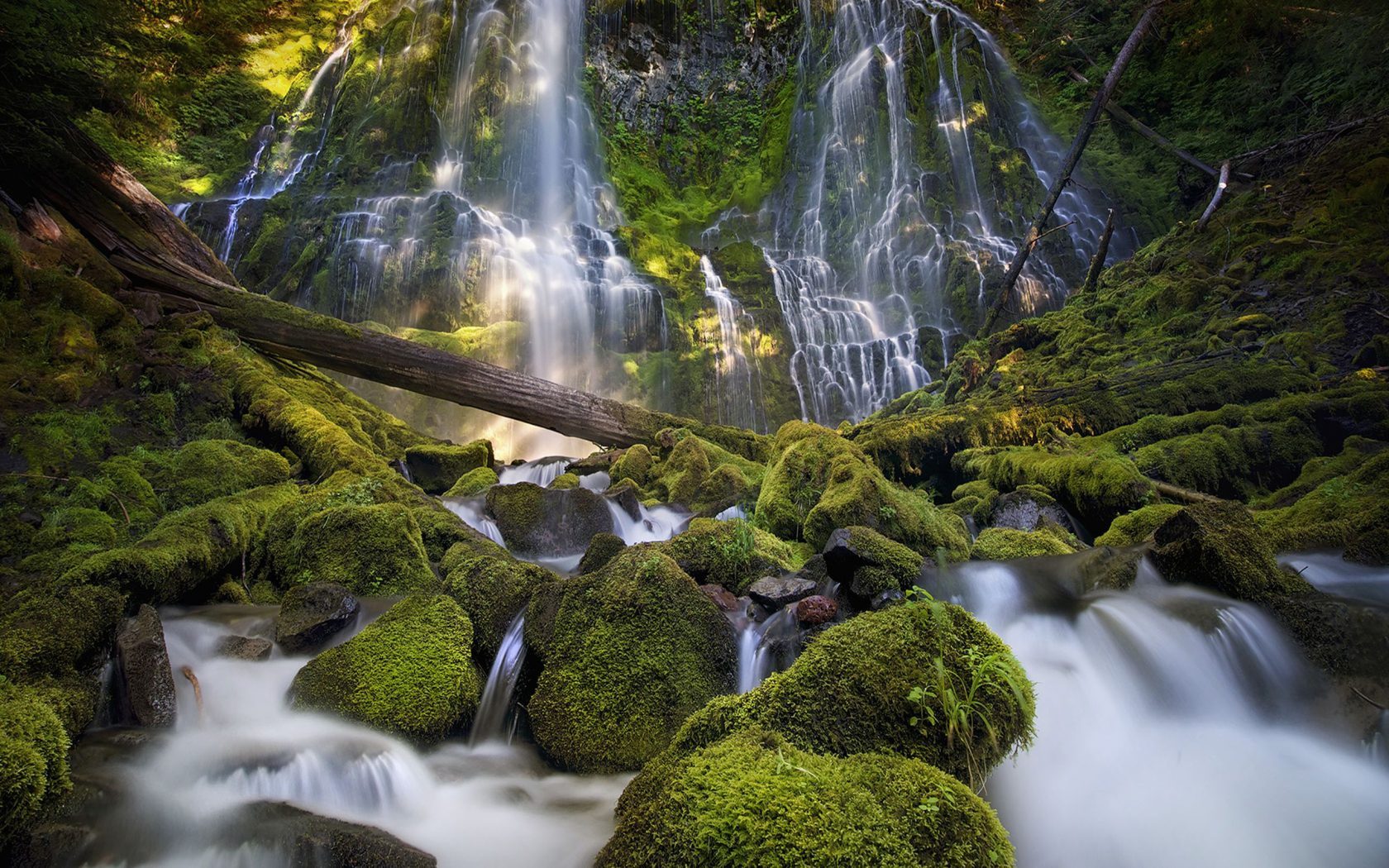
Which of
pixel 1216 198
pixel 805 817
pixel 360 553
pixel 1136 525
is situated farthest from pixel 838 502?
pixel 1216 198

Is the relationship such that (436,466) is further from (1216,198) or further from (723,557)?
(1216,198)

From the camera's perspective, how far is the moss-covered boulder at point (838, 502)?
5.31 meters

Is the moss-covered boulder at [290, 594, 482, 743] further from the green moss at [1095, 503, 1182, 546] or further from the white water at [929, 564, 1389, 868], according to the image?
the green moss at [1095, 503, 1182, 546]

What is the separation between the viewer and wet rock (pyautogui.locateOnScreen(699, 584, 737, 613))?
13.4 ft

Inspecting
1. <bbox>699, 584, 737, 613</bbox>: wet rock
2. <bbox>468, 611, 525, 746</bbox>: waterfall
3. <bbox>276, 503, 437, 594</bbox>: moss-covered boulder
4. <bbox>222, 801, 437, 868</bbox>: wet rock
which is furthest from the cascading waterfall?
<bbox>222, 801, 437, 868</bbox>: wet rock

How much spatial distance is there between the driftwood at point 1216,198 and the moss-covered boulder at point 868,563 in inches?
504

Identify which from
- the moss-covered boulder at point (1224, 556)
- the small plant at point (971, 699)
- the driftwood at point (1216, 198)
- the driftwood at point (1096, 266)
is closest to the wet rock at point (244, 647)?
the small plant at point (971, 699)

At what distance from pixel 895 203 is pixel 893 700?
23795 mm

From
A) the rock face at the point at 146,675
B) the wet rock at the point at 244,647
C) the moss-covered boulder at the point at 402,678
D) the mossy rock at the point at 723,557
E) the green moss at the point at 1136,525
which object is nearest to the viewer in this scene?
the rock face at the point at 146,675

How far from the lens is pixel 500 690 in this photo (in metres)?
3.68

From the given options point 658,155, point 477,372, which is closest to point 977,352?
point 477,372

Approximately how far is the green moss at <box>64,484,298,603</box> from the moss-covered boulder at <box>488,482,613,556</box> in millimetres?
2282

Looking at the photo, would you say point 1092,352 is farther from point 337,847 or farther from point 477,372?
point 337,847

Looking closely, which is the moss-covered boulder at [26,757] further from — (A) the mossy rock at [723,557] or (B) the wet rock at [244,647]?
(A) the mossy rock at [723,557]
